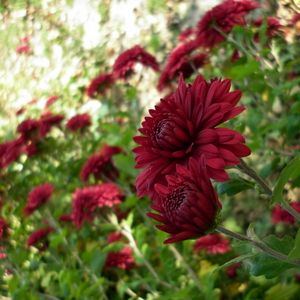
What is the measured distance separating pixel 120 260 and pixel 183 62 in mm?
802

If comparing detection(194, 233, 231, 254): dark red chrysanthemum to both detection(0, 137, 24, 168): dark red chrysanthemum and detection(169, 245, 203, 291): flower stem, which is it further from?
detection(0, 137, 24, 168): dark red chrysanthemum

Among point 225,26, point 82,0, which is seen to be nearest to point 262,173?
point 225,26

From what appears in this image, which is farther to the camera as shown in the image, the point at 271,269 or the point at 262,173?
the point at 262,173

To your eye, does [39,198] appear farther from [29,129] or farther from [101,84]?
[101,84]

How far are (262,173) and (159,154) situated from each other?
1.05m

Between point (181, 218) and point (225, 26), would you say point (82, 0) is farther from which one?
point (181, 218)

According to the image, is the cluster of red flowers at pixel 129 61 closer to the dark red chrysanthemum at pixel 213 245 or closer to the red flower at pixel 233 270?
the dark red chrysanthemum at pixel 213 245

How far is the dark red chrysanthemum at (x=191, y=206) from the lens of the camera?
0.64 m

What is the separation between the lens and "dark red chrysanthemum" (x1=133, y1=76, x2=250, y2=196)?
0.67 metres

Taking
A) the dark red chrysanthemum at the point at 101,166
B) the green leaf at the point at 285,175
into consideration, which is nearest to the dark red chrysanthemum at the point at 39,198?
the dark red chrysanthemum at the point at 101,166

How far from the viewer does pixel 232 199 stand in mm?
2482

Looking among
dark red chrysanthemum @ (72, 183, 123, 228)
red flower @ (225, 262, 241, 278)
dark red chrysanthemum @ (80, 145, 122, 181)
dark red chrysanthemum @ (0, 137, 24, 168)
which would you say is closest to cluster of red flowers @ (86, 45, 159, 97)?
dark red chrysanthemum @ (80, 145, 122, 181)

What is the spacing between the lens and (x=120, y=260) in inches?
75.4

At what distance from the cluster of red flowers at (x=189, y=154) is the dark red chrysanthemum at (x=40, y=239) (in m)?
1.42
